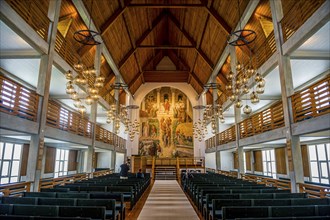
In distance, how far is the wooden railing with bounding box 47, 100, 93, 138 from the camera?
9742 mm

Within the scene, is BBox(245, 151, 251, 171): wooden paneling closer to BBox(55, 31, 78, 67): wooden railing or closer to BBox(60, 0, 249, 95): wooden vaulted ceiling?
BBox(60, 0, 249, 95): wooden vaulted ceiling

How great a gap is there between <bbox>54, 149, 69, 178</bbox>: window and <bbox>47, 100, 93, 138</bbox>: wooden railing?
5282 mm

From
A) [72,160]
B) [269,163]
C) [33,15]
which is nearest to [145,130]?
[72,160]

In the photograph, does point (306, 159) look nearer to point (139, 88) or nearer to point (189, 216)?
point (189, 216)

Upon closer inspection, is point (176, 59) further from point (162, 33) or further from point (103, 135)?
point (103, 135)

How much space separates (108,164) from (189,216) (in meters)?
18.7

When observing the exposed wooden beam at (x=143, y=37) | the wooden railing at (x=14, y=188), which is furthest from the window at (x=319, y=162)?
the exposed wooden beam at (x=143, y=37)

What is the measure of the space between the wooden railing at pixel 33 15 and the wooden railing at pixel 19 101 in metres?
2.50

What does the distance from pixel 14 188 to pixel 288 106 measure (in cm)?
1003

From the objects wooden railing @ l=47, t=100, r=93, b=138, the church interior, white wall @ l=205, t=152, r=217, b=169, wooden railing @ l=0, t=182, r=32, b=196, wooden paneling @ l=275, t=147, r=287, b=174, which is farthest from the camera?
white wall @ l=205, t=152, r=217, b=169

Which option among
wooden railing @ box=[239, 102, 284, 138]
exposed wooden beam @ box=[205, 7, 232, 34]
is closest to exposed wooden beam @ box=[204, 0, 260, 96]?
exposed wooden beam @ box=[205, 7, 232, 34]

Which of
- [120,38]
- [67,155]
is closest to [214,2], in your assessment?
[120,38]

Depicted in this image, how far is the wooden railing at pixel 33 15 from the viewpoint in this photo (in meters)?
7.76

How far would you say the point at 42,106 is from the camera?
28.0ft
